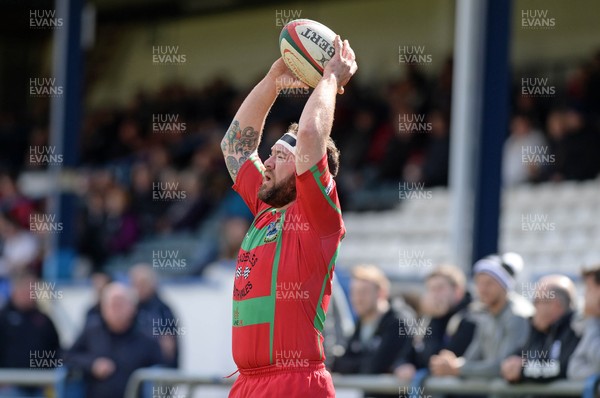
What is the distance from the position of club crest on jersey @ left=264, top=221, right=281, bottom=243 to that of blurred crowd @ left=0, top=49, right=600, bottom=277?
7176mm

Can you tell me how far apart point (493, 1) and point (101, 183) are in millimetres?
7572

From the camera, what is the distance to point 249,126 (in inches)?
221

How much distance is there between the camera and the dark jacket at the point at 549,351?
6680 mm

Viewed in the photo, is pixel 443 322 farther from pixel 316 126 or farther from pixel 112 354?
pixel 316 126

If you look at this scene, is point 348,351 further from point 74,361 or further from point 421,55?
point 421,55

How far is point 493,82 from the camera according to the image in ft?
33.2

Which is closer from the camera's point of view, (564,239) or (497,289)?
(497,289)

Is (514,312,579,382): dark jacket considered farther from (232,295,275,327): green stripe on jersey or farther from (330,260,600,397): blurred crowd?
(232,295,275,327): green stripe on jersey

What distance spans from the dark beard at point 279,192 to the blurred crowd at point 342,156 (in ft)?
23.7

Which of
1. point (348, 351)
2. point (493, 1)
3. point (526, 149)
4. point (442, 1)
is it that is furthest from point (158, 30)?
point (348, 351)

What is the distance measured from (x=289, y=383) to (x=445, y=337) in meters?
3.12

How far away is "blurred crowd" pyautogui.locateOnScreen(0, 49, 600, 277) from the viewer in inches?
497

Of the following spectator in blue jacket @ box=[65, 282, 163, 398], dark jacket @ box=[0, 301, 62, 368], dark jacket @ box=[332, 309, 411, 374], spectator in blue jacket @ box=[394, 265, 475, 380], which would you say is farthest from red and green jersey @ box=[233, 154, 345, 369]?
dark jacket @ box=[0, 301, 62, 368]

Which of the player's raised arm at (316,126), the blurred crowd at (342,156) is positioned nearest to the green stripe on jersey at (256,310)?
the player's raised arm at (316,126)
